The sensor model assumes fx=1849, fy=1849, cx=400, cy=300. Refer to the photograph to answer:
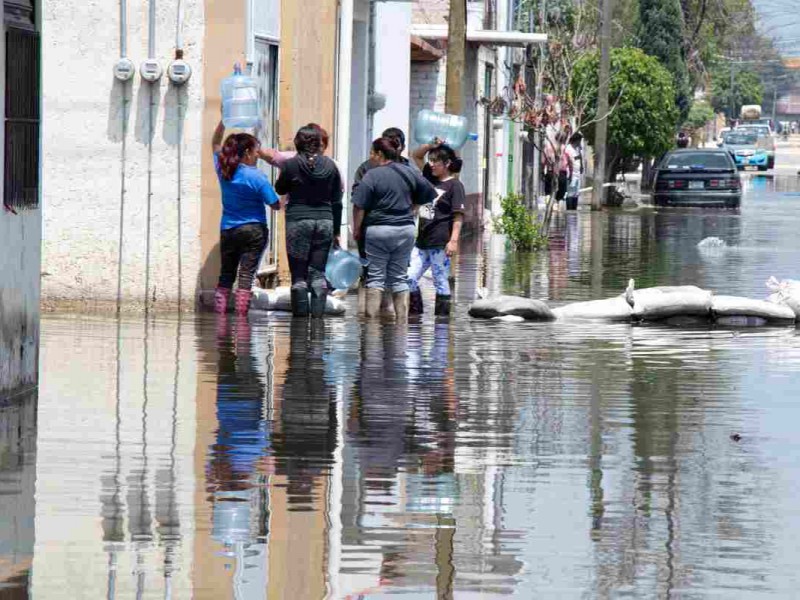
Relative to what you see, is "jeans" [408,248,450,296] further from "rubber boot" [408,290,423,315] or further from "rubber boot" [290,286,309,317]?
"rubber boot" [290,286,309,317]

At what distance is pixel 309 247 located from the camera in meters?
15.7

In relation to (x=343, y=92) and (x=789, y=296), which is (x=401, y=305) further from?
(x=343, y=92)

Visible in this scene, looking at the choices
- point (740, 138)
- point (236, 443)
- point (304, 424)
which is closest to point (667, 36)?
point (740, 138)

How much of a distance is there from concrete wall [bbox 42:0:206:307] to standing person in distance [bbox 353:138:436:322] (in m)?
1.78

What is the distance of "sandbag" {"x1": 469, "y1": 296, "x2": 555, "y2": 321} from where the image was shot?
16.6 m

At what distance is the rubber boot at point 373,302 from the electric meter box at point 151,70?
8.65 feet

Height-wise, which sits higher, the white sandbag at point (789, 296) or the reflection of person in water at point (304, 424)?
the white sandbag at point (789, 296)

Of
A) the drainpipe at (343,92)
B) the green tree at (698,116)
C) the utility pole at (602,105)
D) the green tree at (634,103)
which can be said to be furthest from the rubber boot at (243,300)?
the green tree at (698,116)

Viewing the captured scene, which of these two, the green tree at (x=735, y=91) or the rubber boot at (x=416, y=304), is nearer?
the rubber boot at (x=416, y=304)

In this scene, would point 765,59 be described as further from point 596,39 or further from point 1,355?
point 1,355

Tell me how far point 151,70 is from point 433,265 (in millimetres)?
3006

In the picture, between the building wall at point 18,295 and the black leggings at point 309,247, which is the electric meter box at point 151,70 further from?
the building wall at point 18,295

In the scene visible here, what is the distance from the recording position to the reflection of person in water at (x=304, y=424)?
8.63 meters

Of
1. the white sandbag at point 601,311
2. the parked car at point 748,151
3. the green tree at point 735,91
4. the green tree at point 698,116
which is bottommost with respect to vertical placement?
the white sandbag at point 601,311
